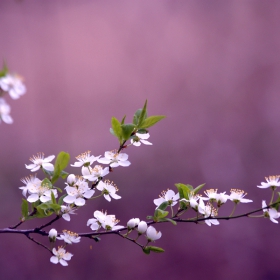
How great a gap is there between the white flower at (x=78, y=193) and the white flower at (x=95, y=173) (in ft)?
0.04

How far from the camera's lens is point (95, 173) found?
0.64 m

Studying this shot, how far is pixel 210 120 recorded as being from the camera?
1.91 m

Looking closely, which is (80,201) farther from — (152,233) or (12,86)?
(12,86)

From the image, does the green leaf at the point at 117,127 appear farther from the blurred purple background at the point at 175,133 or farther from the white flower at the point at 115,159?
the blurred purple background at the point at 175,133

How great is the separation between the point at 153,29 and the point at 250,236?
119cm

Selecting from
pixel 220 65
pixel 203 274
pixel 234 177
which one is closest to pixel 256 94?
pixel 220 65

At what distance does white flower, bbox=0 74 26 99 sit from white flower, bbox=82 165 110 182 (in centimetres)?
27

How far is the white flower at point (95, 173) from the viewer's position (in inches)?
25.0

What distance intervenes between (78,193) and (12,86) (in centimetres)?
27

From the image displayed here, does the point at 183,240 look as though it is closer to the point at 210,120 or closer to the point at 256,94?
the point at 210,120

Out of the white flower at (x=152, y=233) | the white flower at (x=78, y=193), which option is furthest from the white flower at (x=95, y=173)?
the white flower at (x=152, y=233)

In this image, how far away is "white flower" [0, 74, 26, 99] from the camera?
396mm

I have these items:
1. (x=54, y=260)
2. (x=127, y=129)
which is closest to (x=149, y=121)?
(x=127, y=129)

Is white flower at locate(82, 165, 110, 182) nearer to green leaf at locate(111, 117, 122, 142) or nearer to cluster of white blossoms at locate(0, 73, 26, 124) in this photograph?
green leaf at locate(111, 117, 122, 142)
